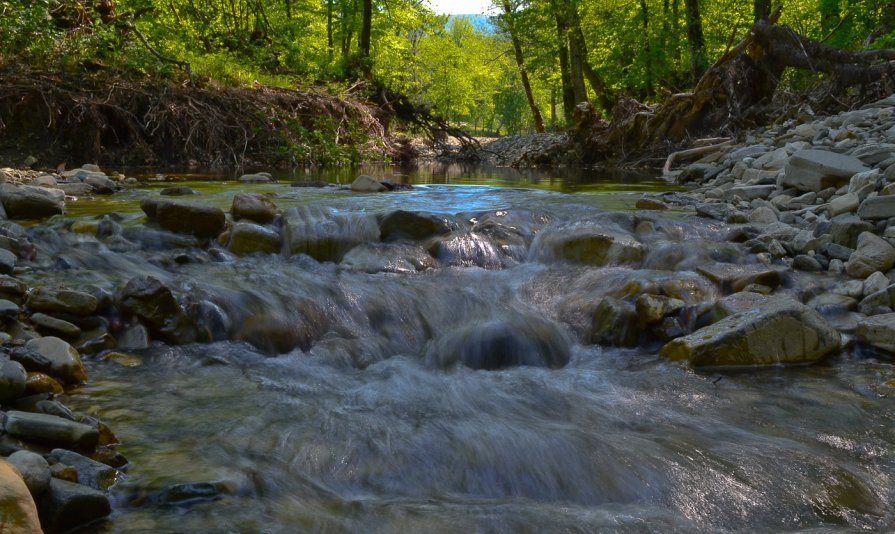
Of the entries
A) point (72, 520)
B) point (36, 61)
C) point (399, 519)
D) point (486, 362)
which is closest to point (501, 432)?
point (399, 519)

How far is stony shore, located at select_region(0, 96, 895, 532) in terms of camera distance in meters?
2.40

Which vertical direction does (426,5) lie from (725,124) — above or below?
above

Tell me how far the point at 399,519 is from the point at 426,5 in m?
23.6

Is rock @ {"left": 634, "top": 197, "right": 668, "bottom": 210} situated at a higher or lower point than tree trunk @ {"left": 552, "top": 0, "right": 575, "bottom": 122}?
lower

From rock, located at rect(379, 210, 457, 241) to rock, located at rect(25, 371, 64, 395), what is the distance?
3.54 meters

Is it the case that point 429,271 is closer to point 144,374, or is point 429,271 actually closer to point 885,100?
point 144,374

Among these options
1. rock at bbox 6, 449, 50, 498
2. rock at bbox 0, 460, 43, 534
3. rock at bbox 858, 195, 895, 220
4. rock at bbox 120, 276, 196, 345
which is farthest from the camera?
rock at bbox 858, 195, 895, 220

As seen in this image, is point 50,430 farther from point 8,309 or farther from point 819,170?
point 819,170

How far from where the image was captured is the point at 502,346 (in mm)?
4258

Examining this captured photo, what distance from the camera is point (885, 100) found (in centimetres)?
984

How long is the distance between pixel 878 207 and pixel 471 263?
3.34m

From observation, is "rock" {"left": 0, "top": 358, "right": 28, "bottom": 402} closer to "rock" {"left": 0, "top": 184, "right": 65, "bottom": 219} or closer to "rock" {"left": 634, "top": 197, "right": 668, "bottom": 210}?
"rock" {"left": 0, "top": 184, "right": 65, "bottom": 219}

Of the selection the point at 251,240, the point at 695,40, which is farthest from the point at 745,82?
the point at 251,240

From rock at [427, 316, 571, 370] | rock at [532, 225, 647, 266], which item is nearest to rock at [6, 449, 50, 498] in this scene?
rock at [427, 316, 571, 370]
